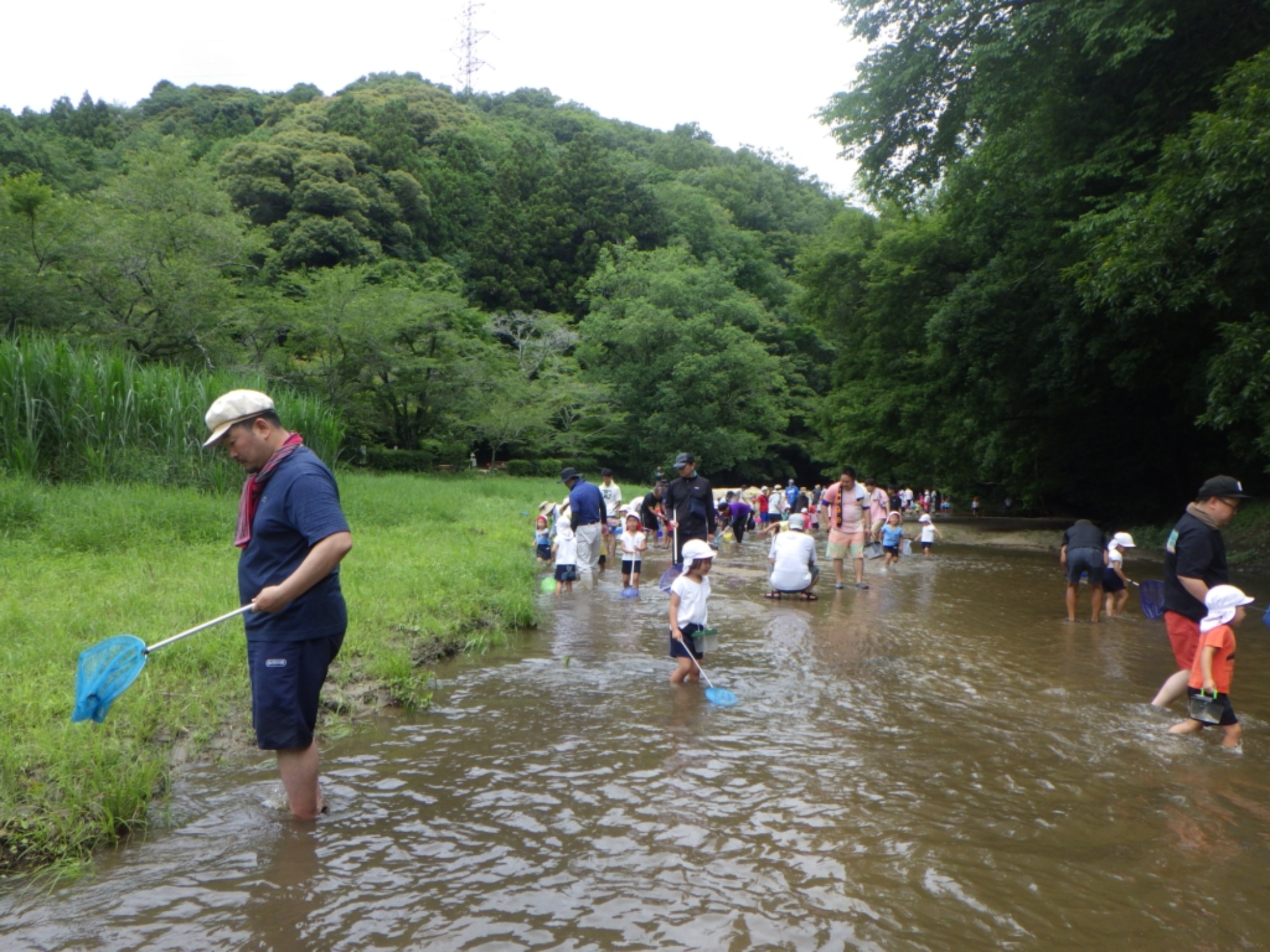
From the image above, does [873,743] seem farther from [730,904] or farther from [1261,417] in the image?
[1261,417]

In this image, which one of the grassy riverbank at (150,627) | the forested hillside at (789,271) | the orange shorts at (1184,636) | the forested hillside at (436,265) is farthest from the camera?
the forested hillside at (436,265)

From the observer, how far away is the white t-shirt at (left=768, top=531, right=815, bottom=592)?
1256cm

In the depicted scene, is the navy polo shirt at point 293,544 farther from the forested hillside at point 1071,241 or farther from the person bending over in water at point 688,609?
the forested hillside at point 1071,241

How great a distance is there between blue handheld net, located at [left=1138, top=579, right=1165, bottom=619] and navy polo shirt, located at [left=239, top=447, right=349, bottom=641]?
19.3ft

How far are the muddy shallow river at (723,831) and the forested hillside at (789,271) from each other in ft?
Answer: 30.2

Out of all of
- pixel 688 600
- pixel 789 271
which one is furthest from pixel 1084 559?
pixel 789 271

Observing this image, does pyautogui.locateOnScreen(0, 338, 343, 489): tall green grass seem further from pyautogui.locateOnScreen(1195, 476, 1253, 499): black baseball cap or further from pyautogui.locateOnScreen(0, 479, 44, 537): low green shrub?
pyautogui.locateOnScreen(1195, 476, 1253, 499): black baseball cap

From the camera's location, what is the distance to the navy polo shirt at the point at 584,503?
1284 cm

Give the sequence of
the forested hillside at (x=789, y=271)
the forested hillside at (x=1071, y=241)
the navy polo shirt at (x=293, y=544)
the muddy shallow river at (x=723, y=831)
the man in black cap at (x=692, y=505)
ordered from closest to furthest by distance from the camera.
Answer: the muddy shallow river at (x=723, y=831) < the navy polo shirt at (x=293, y=544) < the man in black cap at (x=692, y=505) < the forested hillside at (x=1071, y=241) < the forested hillside at (x=789, y=271)

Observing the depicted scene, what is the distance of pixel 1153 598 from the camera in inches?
297

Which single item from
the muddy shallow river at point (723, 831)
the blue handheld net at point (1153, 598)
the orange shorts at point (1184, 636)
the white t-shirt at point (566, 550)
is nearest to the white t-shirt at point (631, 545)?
the white t-shirt at point (566, 550)

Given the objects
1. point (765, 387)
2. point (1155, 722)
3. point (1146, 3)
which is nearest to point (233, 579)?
point (1155, 722)

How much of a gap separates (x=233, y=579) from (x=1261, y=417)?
1507 centimetres

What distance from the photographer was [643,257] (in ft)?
173
